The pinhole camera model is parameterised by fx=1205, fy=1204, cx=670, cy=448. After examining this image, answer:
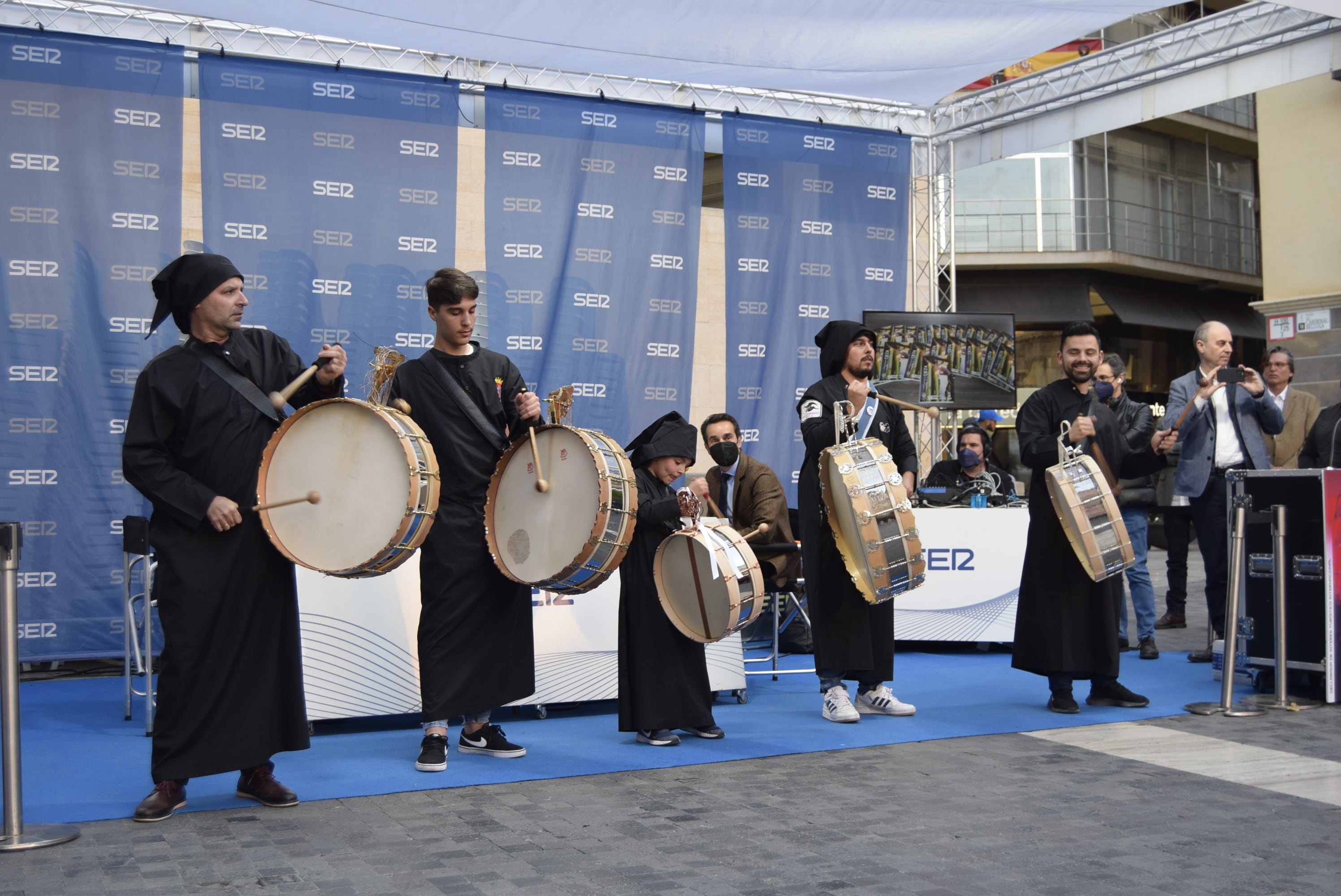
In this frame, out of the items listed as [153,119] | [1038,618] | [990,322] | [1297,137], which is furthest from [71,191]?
[1297,137]

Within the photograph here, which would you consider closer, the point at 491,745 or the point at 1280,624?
the point at 491,745

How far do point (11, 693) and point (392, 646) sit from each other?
2240 millimetres

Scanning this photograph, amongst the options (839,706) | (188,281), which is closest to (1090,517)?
(839,706)

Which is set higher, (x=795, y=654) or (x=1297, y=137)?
(x=1297, y=137)

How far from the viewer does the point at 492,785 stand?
467 centimetres

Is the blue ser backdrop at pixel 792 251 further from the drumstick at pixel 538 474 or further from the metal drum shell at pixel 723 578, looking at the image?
the drumstick at pixel 538 474

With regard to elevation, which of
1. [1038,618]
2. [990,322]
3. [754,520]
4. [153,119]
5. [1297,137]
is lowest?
[1038,618]

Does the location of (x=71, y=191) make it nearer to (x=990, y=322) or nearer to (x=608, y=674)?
(x=608, y=674)

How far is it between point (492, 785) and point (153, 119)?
5281mm

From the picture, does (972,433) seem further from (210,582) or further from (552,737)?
(210,582)

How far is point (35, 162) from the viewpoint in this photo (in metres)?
7.43

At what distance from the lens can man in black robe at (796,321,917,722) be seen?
233 inches

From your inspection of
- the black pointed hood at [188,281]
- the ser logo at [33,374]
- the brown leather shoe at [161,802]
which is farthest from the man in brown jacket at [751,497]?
the ser logo at [33,374]

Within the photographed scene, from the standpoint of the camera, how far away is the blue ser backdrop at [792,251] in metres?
9.47
